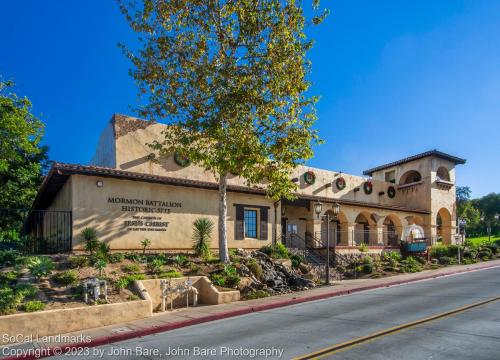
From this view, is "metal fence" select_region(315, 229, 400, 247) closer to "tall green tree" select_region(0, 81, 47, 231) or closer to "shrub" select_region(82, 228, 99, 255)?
"shrub" select_region(82, 228, 99, 255)

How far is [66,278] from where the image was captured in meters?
12.1

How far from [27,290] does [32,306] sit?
0.81 metres

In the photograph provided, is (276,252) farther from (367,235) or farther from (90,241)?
(367,235)

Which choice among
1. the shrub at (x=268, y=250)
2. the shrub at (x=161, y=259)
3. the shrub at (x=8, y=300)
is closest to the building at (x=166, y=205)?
the shrub at (x=268, y=250)

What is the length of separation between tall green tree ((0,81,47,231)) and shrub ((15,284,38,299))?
756 inches

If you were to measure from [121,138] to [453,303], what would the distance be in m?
16.5

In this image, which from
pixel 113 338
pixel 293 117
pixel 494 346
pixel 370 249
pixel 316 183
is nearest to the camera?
pixel 494 346

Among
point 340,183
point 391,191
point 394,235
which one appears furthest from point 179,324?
point 391,191

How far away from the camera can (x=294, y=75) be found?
15.5m

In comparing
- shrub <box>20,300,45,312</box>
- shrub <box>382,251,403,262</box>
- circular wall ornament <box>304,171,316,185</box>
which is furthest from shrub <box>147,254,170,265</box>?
shrub <box>382,251,403,262</box>

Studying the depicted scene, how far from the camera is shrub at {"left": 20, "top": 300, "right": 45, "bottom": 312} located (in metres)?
10.1

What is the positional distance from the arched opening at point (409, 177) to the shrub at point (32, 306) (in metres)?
36.2

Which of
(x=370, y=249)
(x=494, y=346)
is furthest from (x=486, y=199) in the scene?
(x=494, y=346)

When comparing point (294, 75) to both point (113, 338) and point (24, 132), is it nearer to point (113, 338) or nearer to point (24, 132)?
point (113, 338)
